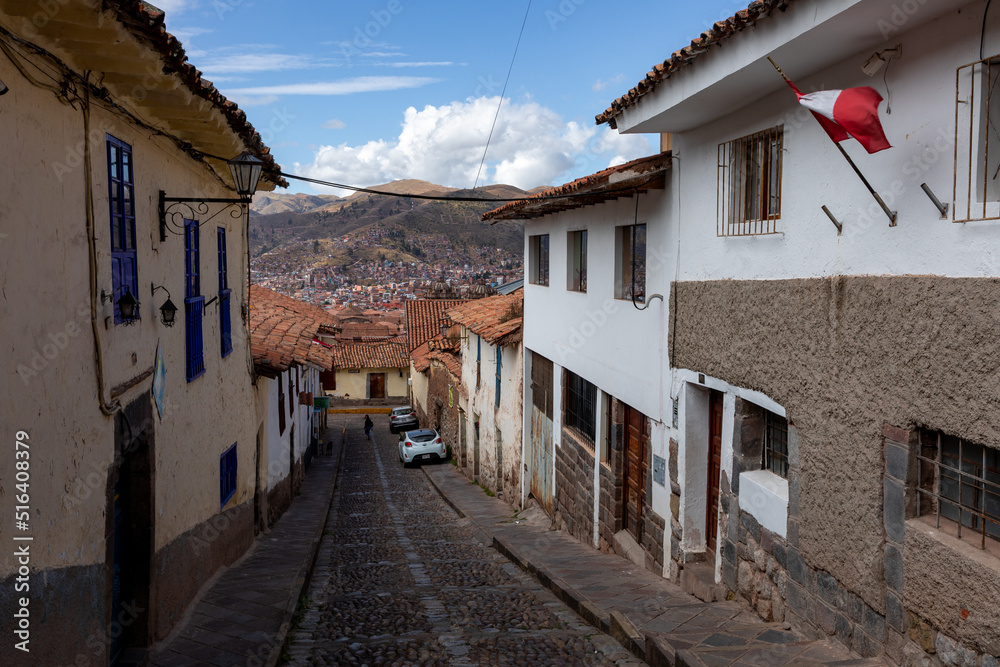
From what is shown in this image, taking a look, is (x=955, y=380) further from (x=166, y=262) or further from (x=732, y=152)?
(x=166, y=262)

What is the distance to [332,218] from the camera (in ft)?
474

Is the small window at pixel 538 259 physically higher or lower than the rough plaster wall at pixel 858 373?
higher

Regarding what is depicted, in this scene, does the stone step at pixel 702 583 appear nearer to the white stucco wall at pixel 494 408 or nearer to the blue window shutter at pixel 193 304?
the blue window shutter at pixel 193 304

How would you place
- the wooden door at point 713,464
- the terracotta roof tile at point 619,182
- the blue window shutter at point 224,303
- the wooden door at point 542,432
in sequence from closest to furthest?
1. the wooden door at point 713,464
2. the terracotta roof tile at point 619,182
3. the blue window shutter at point 224,303
4. the wooden door at point 542,432

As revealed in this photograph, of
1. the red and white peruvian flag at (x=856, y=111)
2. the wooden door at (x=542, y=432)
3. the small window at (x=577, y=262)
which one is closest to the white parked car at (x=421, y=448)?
the wooden door at (x=542, y=432)

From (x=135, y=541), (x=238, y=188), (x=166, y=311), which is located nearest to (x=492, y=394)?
(x=238, y=188)

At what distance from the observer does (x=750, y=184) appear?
7406 millimetres

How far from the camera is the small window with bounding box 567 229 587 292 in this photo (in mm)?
A: 12719

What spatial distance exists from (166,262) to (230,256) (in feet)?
13.1

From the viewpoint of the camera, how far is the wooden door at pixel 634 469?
404 inches

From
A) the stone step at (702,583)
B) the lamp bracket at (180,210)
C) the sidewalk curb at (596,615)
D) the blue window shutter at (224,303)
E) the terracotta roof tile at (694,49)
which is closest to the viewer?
the terracotta roof tile at (694,49)

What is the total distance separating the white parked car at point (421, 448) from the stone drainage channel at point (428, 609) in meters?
12.1

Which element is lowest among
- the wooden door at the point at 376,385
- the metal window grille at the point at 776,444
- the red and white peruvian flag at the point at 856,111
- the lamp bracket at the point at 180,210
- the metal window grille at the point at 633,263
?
the wooden door at the point at 376,385

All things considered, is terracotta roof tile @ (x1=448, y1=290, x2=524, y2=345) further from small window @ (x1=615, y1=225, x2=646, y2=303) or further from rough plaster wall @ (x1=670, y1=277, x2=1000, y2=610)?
rough plaster wall @ (x1=670, y1=277, x2=1000, y2=610)
